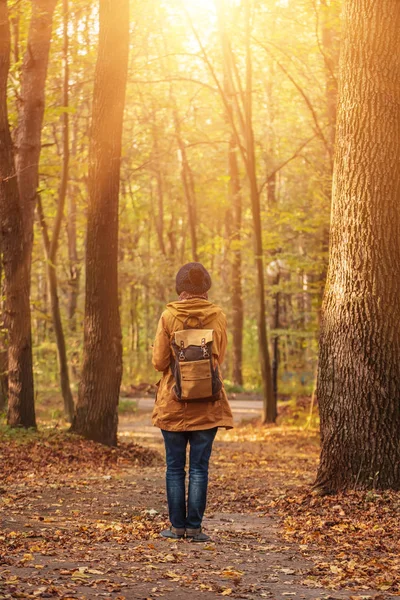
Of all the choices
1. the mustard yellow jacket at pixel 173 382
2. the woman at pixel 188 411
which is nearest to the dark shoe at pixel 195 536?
the woman at pixel 188 411

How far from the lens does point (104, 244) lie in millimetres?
13172

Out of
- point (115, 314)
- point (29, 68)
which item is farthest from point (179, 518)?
point (29, 68)

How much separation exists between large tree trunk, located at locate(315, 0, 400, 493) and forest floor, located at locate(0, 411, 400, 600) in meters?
0.52

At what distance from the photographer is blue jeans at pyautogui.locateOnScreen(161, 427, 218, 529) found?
6.83 meters

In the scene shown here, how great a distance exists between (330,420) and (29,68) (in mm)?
9123

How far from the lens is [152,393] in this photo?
3234 cm

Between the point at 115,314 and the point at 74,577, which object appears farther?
the point at 115,314

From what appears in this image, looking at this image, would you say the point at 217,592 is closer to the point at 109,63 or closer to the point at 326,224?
the point at 109,63

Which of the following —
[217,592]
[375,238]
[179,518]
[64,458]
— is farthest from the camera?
[64,458]

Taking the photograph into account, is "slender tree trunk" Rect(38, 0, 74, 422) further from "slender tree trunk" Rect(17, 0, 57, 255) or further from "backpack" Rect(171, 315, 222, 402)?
"backpack" Rect(171, 315, 222, 402)

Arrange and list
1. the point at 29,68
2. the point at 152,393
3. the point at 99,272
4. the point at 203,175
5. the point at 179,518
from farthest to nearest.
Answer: the point at 203,175 < the point at 152,393 < the point at 29,68 < the point at 99,272 < the point at 179,518

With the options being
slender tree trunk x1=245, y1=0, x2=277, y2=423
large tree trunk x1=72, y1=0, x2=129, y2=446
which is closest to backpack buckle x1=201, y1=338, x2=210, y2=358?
large tree trunk x1=72, y1=0, x2=129, y2=446

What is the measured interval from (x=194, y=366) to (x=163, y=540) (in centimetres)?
140

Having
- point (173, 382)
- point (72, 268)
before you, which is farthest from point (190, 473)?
point (72, 268)
